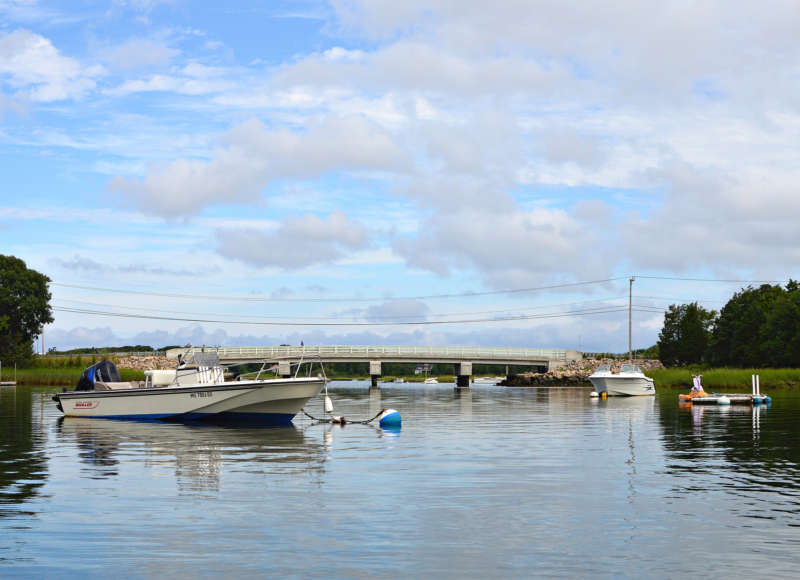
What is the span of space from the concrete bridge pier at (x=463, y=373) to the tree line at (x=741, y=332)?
103 feet

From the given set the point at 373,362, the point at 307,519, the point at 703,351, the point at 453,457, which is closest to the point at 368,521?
the point at 307,519

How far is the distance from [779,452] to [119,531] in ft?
74.1

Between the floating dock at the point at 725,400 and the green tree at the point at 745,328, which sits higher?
the green tree at the point at 745,328

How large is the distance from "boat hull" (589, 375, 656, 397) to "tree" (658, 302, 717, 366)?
5260cm

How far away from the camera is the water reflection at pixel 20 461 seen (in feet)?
61.1

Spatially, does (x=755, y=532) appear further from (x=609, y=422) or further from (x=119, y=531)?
(x=609, y=422)

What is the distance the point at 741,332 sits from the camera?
122438 millimetres

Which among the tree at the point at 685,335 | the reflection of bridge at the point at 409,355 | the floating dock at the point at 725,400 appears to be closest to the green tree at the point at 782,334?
the tree at the point at 685,335

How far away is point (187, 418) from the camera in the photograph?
41406 millimetres

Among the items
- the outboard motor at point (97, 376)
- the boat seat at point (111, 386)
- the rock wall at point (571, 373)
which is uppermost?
the outboard motor at point (97, 376)

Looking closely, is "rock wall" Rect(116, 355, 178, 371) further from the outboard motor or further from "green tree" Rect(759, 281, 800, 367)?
"green tree" Rect(759, 281, 800, 367)

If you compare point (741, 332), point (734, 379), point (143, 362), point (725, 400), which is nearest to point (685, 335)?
point (741, 332)

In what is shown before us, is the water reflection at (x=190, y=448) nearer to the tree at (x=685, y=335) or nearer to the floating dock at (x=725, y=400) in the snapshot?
the floating dock at (x=725, y=400)

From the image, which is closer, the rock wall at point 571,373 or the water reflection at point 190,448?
the water reflection at point 190,448
